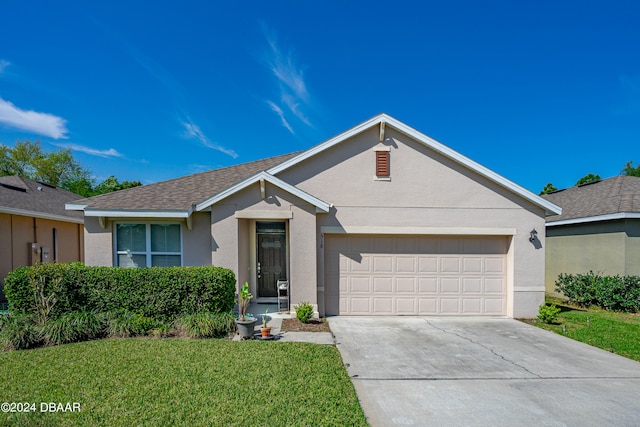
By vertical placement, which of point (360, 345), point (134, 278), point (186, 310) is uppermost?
point (134, 278)

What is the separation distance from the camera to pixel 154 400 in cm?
430

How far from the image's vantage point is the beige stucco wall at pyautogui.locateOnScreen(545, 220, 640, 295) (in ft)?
37.5

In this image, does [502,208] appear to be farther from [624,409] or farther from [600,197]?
[600,197]

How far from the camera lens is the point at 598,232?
1248cm

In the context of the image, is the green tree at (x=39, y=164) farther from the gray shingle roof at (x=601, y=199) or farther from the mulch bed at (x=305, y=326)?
the gray shingle roof at (x=601, y=199)

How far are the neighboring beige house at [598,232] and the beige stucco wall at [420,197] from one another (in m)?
4.33

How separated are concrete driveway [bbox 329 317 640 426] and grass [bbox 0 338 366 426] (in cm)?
67

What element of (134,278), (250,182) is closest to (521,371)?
(250,182)

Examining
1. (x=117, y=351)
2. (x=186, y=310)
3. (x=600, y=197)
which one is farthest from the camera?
(x=600, y=197)

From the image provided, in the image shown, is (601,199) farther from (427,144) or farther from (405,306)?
(405,306)

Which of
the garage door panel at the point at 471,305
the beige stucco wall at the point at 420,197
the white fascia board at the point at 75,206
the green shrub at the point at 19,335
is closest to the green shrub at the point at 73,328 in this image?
the green shrub at the point at 19,335

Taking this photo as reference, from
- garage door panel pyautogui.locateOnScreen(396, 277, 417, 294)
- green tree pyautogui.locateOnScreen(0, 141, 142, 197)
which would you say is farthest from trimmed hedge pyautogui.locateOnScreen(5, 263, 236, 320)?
green tree pyautogui.locateOnScreen(0, 141, 142, 197)

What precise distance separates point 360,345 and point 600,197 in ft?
44.6

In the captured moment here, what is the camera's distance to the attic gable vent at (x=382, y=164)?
992cm
